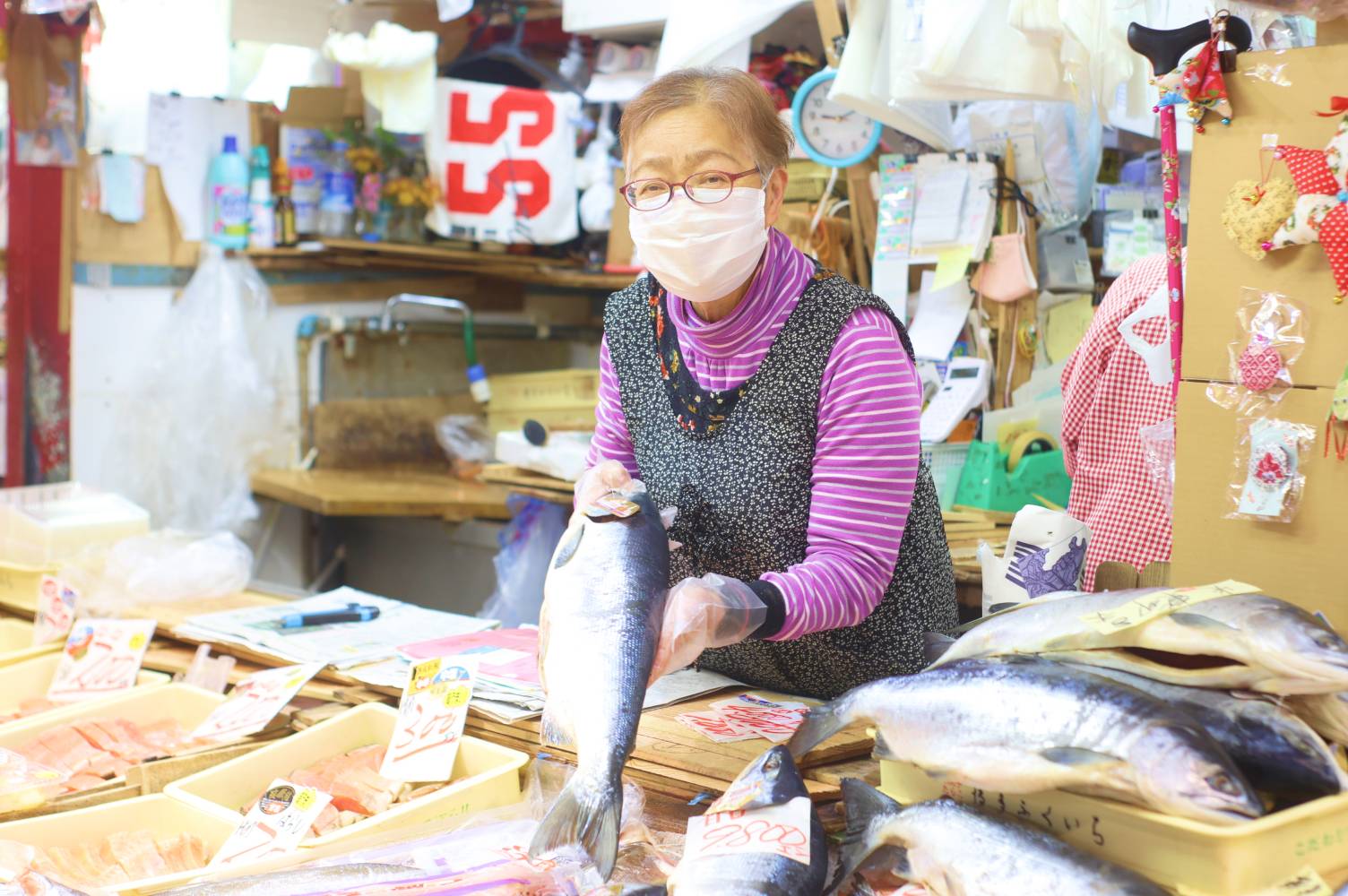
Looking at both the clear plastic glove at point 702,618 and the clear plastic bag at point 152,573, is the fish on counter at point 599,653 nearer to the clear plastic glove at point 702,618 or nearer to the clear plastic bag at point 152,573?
the clear plastic glove at point 702,618

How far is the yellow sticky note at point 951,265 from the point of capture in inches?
168

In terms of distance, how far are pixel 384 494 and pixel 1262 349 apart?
4.42m

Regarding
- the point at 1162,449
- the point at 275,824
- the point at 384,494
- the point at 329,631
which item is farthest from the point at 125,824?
the point at 384,494

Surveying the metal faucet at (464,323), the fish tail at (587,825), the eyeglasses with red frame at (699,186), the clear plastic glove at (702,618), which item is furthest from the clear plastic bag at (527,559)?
the fish tail at (587,825)

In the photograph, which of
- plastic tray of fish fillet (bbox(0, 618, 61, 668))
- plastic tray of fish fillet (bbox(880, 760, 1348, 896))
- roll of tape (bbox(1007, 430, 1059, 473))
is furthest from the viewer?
roll of tape (bbox(1007, 430, 1059, 473))

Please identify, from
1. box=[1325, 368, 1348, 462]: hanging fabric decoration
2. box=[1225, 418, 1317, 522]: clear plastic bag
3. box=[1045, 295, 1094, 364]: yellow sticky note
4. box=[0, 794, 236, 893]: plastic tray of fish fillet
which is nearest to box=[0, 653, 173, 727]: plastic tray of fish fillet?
box=[0, 794, 236, 893]: plastic tray of fish fillet

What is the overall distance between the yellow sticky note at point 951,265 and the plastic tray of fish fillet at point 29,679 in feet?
8.97

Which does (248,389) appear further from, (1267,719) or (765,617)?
(1267,719)

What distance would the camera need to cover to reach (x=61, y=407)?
222 inches

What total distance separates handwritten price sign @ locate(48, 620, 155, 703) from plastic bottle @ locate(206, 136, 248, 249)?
3.22m

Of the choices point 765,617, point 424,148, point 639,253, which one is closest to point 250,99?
point 424,148

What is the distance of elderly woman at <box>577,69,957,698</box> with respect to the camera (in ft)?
6.42

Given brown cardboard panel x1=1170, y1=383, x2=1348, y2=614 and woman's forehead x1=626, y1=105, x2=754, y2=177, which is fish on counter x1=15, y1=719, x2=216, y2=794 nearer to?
woman's forehead x1=626, y1=105, x2=754, y2=177

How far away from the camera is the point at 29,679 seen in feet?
9.62
